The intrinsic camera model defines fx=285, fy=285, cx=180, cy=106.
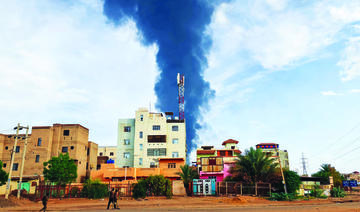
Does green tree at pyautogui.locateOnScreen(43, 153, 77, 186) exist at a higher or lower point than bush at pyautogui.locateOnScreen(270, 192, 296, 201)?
higher

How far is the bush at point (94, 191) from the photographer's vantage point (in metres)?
35.6

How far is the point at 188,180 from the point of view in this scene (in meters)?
43.8

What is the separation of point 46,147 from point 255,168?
42959 millimetres

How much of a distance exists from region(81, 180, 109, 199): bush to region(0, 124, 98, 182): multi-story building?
82.4 ft

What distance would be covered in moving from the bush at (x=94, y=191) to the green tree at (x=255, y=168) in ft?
58.0

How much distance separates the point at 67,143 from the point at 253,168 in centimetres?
4055

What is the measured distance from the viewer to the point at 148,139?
68.8 meters

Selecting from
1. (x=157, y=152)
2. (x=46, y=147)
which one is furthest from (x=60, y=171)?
(x=157, y=152)

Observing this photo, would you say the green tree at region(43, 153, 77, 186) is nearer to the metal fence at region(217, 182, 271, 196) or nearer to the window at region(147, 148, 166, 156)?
the metal fence at region(217, 182, 271, 196)

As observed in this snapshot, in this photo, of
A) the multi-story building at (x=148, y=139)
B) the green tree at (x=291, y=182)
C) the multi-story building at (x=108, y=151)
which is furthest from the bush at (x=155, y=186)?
the multi-story building at (x=108, y=151)

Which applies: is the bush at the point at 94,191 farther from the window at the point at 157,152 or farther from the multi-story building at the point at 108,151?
the multi-story building at the point at 108,151

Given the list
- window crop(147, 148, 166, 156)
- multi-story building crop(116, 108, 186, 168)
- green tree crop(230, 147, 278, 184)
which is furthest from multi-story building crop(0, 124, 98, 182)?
green tree crop(230, 147, 278, 184)

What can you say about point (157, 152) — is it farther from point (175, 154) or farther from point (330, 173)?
point (330, 173)

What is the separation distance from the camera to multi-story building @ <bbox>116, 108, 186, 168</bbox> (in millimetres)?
67625
